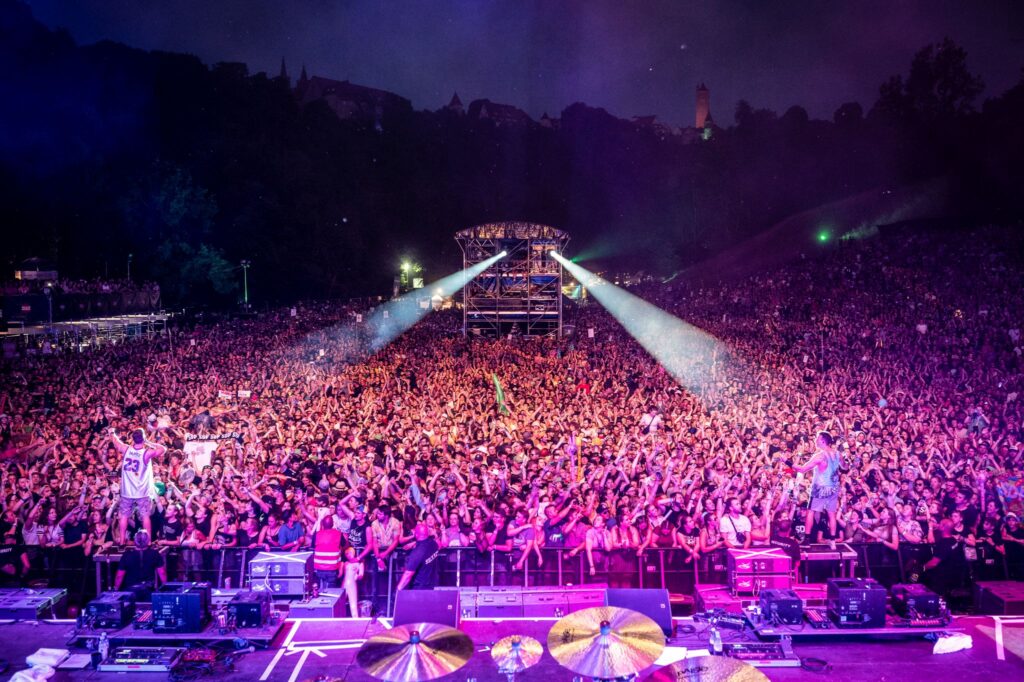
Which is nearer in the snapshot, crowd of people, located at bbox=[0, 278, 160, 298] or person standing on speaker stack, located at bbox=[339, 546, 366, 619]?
person standing on speaker stack, located at bbox=[339, 546, 366, 619]

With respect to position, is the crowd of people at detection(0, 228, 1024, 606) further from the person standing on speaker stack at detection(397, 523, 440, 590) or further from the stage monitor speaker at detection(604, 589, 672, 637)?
the stage monitor speaker at detection(604, 589, 672, 637)

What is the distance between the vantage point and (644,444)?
10.3 meters

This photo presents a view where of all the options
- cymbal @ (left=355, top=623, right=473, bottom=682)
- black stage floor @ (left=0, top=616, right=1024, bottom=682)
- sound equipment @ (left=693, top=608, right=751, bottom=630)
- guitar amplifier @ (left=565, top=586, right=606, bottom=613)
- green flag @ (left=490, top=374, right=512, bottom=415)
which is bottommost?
black stage floor @ (left=0, top=616, right=1024, bottom=682)

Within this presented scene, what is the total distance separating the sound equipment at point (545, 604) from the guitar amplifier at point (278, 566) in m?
1.99

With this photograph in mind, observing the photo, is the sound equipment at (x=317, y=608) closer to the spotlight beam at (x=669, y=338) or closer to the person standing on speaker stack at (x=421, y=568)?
the person standing on speaker stack at (x=421, y=568)

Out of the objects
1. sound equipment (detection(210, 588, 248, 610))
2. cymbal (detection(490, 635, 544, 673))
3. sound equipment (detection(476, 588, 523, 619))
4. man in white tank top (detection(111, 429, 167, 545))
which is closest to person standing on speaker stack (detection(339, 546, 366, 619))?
sound equipment (detection(210, 588, 248, 610))

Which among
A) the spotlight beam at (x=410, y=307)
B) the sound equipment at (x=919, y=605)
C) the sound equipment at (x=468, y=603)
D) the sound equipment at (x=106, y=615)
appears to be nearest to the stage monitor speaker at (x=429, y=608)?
the sound equipment at (x=468, y=603)

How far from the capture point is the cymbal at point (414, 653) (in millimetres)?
4152

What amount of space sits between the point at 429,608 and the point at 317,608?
142 centimetres

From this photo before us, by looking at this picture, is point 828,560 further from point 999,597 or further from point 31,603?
point 31,603

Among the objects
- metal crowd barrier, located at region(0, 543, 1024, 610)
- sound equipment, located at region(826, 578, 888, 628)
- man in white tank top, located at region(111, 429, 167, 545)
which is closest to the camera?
sound equipment, located at region(826, 578, 888, 628)

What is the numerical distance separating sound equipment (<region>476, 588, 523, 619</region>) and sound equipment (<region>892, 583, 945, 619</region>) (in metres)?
3.10

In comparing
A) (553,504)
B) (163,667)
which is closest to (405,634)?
(163,667)

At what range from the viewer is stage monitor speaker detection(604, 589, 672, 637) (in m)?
5.57
